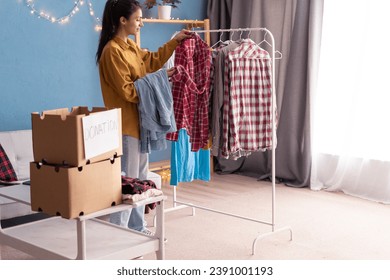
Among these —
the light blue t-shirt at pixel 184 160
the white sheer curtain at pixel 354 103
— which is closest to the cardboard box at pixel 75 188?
the light blue t-shirt at pixel 184 160

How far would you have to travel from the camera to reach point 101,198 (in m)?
2.16

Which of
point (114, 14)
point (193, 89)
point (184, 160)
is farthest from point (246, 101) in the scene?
point (114, 14)

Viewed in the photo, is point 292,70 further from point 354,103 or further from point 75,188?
point 75,188

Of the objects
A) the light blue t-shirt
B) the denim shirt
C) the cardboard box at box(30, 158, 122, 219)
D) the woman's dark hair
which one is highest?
the woman's dark hair

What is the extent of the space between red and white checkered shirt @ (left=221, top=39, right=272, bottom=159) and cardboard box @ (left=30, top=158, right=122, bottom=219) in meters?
1.21

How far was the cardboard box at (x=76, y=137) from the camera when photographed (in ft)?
6.69

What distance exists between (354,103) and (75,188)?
298 cm

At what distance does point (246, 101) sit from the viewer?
3.36 meters

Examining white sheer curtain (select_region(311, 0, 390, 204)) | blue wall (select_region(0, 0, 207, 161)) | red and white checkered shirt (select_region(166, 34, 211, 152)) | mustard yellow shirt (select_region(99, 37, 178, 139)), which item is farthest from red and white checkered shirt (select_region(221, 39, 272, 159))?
blue wall (select_region(0, 0, 207, 161))

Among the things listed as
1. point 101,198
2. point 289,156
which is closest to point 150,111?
point 101,198

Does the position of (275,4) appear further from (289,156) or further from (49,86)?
(49,86)

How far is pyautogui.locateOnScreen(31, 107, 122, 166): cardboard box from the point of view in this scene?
204 cm

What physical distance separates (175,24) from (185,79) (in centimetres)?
204

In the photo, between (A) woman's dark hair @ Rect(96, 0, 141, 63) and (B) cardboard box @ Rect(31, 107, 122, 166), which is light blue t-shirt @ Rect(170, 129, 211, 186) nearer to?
(A) woman's dark hair @ Rect(96, 0, 141, 63)
